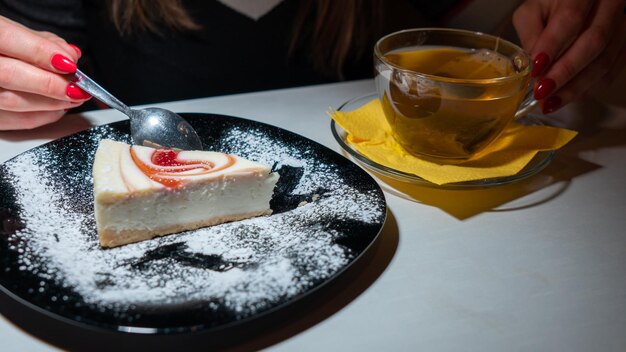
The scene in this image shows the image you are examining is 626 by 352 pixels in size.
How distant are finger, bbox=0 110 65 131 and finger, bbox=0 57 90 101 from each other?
0.05 meters

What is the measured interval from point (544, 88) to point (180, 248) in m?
0.62

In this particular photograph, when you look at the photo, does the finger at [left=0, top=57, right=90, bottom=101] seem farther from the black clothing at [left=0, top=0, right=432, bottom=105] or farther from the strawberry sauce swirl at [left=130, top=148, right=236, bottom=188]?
the black clothing at [left=0, top=0, right=432, bottom=105]

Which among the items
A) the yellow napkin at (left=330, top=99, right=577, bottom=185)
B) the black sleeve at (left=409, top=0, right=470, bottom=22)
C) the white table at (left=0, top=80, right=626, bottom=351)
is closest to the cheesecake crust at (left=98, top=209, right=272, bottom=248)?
the white table at (left=0, top=80, right=626, bottom=351)

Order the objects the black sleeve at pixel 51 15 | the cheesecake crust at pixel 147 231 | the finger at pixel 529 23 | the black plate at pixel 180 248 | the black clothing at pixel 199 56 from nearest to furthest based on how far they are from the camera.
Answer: the black plate at pixel 180 248 → the cheesecake crust at pixel 147 231 → the finger at pixel 529 23 → the black sleeve at pixel 51 15 → the black clothing at pixel 199 56

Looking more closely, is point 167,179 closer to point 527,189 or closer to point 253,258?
point 253,258

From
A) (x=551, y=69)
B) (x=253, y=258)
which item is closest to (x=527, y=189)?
(x=551, y=69)

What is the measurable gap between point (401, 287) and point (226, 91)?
102 cm

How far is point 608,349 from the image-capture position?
55 cm

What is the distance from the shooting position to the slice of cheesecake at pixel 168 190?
0.65m

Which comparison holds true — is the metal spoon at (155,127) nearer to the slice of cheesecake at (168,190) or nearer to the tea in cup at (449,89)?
the slice of cheesecake at (168,190)

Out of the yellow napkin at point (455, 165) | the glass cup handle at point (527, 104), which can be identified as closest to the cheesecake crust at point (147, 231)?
the yellow napkin at point (455, 165)

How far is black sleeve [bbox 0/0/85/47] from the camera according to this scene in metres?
1.16

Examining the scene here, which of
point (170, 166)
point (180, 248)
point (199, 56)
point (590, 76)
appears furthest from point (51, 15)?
point (590, 76)

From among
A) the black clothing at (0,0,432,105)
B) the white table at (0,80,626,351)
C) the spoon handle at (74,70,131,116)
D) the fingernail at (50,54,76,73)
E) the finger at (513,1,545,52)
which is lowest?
the black clothing at (0,0,432,105)
